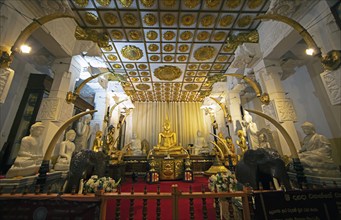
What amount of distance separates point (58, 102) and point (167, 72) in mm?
4500

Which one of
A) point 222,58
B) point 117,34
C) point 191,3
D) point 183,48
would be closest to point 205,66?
point 222,58

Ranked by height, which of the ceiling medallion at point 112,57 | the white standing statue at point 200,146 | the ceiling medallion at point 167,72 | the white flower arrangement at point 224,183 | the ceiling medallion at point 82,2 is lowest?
the white flower arrangement at point 224,183

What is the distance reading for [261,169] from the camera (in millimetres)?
2162

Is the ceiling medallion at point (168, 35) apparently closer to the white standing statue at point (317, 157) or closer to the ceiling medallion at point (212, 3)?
the ceiling medallion at point (212, 3)

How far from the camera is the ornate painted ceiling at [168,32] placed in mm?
→ 3766

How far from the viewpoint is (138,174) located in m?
6.30

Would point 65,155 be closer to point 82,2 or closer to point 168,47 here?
point 82,2

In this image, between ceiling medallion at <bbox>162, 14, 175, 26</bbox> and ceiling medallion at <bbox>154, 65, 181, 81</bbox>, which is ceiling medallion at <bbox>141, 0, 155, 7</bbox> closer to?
ceiling medallion at <bbox>162, 14, 175, 26</bbox>

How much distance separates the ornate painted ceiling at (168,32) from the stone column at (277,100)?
1.13 metres

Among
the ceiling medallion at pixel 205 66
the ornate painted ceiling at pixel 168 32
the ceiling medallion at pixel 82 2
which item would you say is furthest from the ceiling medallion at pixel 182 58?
the ceiling medallion at pixel 82 2

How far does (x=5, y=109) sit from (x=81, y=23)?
3.94m

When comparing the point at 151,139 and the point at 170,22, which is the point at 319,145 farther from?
the point at 151,139

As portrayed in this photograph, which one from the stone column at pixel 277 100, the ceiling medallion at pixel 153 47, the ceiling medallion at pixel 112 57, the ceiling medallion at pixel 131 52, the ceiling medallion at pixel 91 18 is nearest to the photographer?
the stone column at pixel 277 100

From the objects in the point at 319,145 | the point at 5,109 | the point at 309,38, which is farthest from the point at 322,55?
the point at 5,109
